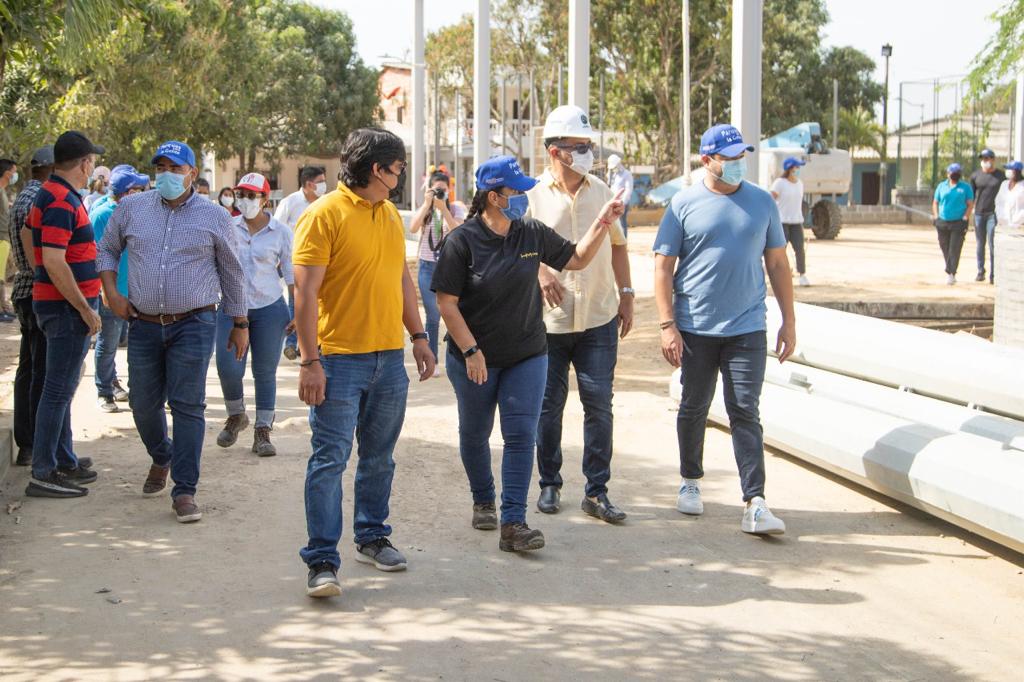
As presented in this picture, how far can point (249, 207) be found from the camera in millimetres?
8219

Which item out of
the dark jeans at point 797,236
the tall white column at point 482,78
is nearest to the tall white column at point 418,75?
the tall white column at point 482,78

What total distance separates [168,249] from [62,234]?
72cm

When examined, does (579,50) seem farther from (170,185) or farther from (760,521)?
(760,521)

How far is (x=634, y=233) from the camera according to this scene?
39.1m

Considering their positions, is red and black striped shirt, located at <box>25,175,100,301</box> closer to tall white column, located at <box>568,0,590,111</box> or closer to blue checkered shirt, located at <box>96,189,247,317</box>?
blue checkered shirt, located at <box>96,189,247,317</box>

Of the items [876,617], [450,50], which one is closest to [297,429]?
[876,617]

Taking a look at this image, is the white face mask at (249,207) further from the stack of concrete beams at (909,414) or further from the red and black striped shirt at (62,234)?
the stack of concrete beams at (909,414)

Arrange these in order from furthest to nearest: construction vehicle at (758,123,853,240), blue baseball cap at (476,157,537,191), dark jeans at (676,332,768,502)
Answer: construction vehicle at (758,123,853,240)
dark jeans at (676,332,768,502)
blue baseball cap at (476,157,537,191)

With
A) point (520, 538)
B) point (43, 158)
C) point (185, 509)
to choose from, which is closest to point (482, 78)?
point (43, 158)

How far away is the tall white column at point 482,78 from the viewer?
815 inches

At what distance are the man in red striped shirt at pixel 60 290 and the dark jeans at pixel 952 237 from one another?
569 inches

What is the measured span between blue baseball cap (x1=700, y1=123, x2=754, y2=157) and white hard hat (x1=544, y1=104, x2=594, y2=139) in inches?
22.0

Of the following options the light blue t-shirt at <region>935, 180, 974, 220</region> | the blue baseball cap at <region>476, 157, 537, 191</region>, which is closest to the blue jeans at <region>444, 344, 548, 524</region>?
the blue baseball cap at <region>476, 157, 537, 191</region>

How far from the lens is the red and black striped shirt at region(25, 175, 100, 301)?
6.66m
